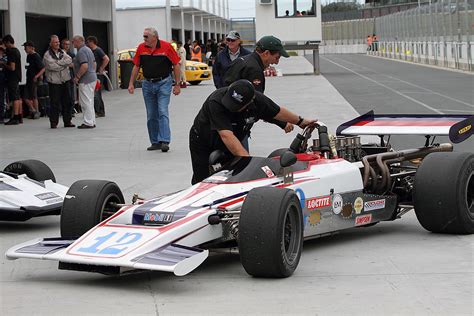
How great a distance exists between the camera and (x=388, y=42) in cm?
7538

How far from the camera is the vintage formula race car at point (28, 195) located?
29.0 feet

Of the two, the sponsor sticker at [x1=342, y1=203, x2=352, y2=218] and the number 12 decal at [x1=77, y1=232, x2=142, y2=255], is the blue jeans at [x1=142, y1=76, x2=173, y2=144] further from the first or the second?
the number 12 decal at [x1=77, y1=232, x2=142, y2=255]

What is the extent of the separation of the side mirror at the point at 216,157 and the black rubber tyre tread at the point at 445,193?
1583 millimetres

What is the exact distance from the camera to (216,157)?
813 centimetres

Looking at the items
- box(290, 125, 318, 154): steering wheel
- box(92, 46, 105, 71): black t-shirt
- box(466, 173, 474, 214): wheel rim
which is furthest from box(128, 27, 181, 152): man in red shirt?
box(92, 46, 105, 71): black t-shirt

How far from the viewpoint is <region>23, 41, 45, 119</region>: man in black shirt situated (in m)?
20.8

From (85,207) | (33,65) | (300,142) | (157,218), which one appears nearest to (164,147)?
(300,142)

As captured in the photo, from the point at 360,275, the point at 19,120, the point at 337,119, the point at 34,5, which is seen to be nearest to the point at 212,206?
the point at 360,275

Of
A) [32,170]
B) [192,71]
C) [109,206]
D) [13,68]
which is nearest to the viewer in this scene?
[109,206]

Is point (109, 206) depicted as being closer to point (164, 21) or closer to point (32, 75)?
point (32, 75)

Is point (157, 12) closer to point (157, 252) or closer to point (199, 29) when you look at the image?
point (199, 29)

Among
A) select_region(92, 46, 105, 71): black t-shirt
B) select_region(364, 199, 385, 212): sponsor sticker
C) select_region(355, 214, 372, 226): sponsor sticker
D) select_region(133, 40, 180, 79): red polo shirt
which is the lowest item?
select_region(355, 214, 372, 226): sponsor sticker

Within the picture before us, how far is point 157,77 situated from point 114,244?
857 centimetres

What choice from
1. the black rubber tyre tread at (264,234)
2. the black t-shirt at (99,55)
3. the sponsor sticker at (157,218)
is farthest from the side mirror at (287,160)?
the black t-shirt at (99,55)
